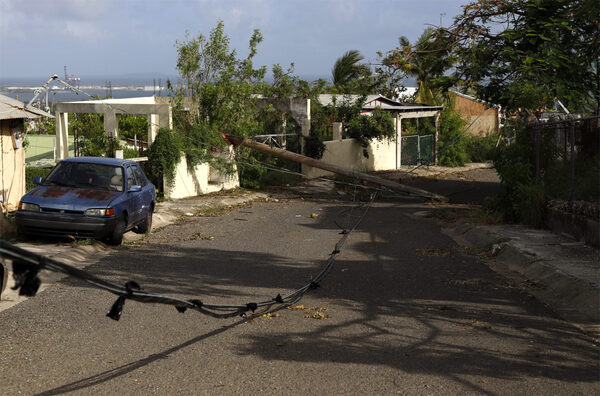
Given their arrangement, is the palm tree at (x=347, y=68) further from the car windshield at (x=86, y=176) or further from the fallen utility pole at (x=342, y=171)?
the car windshield at (x=86, y=176)

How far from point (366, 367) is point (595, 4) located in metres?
11.3

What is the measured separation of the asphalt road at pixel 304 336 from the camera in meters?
6.37

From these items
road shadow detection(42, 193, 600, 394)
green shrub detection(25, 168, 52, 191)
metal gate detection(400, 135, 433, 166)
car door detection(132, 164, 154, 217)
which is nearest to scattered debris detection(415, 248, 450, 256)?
road shadow detection(42, 193, 600, 394)

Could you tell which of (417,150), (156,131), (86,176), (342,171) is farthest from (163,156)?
(417,150)

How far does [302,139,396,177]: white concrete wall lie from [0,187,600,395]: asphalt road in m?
18.8

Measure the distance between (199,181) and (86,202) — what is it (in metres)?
10.7

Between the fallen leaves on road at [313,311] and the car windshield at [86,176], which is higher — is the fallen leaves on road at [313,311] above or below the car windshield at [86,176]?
below

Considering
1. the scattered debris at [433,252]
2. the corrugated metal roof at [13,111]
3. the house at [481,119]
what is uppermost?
the house at [481,119]

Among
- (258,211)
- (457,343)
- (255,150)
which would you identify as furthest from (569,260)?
(255,150)

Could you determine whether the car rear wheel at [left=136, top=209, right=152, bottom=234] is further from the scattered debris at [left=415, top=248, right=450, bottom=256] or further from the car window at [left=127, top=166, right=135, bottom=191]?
the scattered debris at [left=415, top=248, right=450, bottom=256]

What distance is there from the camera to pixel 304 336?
25.9 ft

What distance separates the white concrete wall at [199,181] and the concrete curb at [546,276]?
10.1m

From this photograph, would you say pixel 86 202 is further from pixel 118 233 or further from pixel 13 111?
pixel 13 111

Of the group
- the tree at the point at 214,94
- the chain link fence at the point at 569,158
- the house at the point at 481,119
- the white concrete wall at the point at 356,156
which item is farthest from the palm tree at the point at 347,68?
the chain link fence at the point at 569,158
